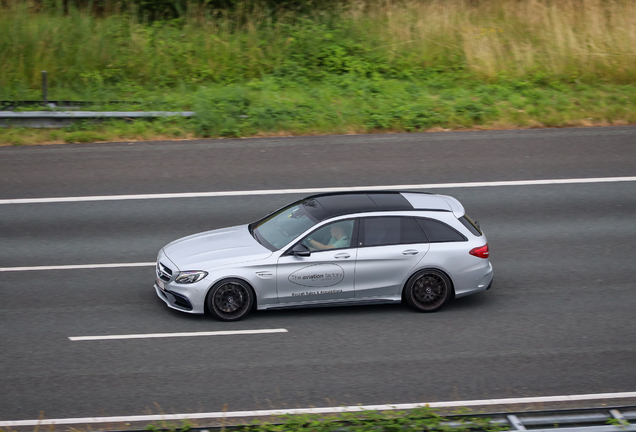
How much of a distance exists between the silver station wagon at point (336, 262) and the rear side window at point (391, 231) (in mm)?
14

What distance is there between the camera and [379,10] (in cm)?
2286

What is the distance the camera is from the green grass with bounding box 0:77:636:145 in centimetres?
1702

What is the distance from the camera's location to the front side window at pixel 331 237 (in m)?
9.66

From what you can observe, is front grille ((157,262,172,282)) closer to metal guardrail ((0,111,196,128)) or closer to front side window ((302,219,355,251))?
front side window ((302,219,355,251))

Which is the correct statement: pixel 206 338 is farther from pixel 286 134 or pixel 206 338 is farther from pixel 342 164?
pixel 286 134

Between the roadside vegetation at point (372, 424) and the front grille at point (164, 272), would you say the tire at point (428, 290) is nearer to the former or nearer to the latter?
the roadside vegetation at point (372, 424)

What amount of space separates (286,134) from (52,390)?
10.3 meters

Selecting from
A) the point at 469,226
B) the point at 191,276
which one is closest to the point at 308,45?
the point at 469,226

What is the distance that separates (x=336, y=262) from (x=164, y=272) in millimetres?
2330

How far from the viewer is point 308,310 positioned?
9992 millimetres

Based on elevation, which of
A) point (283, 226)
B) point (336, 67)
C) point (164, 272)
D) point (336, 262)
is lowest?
point (164, 272)

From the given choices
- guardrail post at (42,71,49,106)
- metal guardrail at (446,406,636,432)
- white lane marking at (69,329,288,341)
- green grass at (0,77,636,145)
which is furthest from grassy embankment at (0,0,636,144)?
metal guardrail at (446,406,636,432)

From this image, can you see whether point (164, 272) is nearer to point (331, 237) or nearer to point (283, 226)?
point (283, 226)

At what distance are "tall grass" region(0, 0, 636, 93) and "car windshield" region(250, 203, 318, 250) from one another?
986 cm
